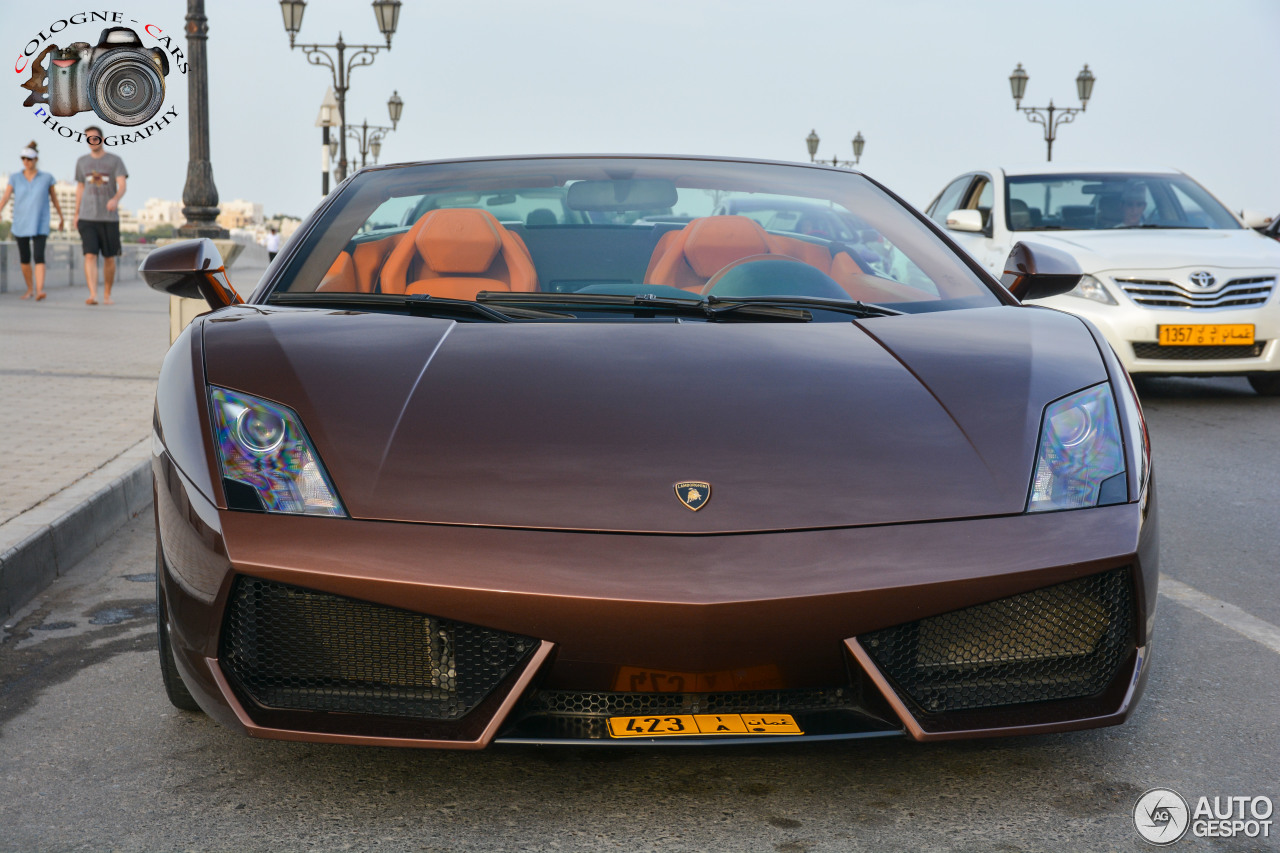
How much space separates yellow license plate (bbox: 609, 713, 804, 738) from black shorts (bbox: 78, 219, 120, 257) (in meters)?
14.8

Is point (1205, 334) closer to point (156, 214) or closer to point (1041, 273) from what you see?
point (1041, 273)

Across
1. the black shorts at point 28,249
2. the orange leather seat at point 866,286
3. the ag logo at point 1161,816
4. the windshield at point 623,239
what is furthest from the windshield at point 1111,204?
the black shorts at point 28,249

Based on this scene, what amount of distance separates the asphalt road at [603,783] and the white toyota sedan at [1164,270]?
526cm

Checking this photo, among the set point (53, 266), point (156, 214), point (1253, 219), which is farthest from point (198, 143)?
point (156, 214)

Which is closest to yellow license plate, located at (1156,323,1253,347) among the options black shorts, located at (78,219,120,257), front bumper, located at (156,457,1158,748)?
front bumper, located at (156,457,1158,748)

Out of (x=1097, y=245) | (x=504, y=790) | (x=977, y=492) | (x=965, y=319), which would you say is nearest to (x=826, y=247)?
(x=965, y=319)

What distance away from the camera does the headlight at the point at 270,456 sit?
7.42ft

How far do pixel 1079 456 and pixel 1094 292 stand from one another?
20.8 feet

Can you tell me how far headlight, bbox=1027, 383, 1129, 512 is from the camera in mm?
2328

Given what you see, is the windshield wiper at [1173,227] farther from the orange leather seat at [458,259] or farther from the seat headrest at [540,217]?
the orange leather seat at [458,259]

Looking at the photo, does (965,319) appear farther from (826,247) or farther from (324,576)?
(324,576)

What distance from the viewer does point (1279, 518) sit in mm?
5137

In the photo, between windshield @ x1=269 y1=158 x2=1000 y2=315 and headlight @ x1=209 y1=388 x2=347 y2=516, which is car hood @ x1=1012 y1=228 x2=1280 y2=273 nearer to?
windshield @ x1=269 y1=158 x2=1000 y2=315

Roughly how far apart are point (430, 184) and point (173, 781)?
177 centimetres
